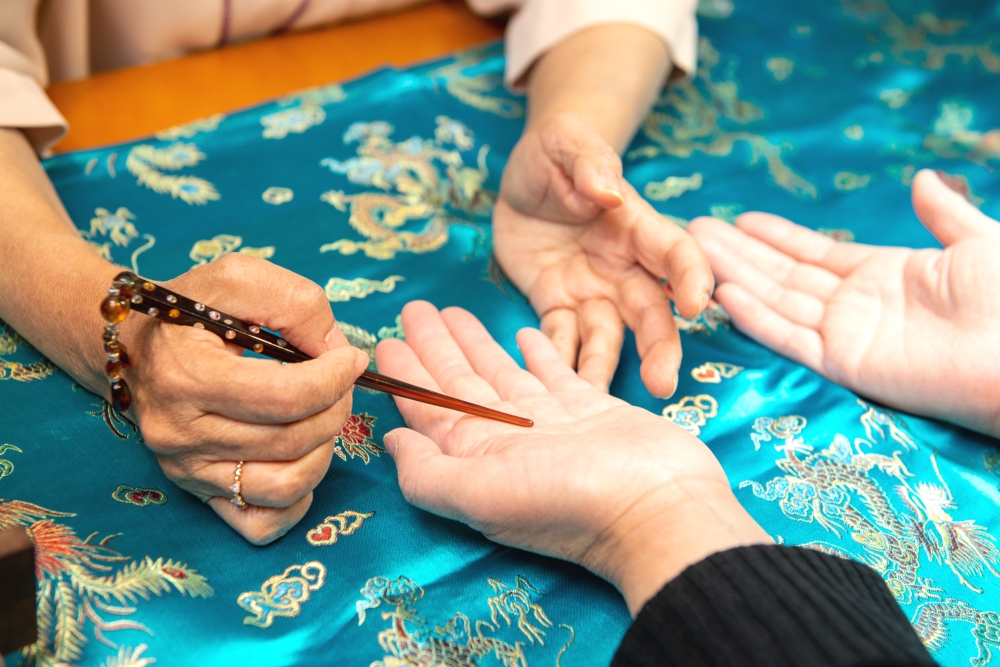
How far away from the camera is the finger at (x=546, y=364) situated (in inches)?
31.1

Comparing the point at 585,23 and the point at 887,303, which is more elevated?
the point at 585,23

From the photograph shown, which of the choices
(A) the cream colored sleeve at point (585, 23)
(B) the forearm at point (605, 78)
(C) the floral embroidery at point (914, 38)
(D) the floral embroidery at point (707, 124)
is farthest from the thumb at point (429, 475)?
(C) the floral embroidery at point (914, 38)

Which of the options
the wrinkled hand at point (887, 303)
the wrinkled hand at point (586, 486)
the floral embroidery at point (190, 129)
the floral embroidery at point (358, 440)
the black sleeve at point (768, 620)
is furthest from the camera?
the floral embroidery at point (190, 129)

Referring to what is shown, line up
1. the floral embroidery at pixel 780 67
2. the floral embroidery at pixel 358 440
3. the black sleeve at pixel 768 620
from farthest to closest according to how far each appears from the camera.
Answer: the floral embroidery at pixel 780 67 → the floral embroidery at pixel 358 440 → the black sleeve at pixel 768 620

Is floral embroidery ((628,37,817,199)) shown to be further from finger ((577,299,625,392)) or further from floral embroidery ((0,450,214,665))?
floral embroidery ((0,450,214,665))

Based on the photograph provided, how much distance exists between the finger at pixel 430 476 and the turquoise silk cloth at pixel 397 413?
33mm

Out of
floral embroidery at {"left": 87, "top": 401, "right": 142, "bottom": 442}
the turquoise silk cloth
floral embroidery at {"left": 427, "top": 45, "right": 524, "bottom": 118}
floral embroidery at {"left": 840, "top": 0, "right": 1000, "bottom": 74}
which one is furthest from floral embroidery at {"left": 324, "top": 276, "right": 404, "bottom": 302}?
floral embroidery at {"left": 840, "top": 0, "right": 1000, "bottom": 74}

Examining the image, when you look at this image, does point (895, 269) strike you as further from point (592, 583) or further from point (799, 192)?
point (592, 583)

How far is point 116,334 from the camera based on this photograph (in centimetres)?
58

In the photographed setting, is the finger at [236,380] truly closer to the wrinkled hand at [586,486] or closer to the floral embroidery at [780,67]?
the wrinkled hand at [586,486]

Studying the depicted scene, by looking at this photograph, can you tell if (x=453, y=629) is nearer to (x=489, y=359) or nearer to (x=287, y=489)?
(x=287, y=489)

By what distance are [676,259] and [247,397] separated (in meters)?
0.46

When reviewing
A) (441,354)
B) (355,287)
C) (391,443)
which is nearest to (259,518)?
(391,443)

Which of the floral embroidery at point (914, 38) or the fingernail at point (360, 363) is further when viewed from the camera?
the floral embroidery at point (914, 38)
